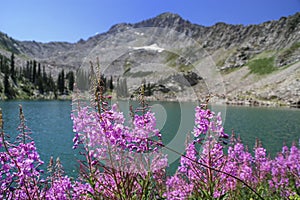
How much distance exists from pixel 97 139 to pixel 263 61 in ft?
513

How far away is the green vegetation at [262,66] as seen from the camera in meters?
133

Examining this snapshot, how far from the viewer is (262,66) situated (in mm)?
140000

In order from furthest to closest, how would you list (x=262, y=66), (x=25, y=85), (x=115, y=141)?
(x=262, y=66), (x=25, y=85), (x=115, y=141)

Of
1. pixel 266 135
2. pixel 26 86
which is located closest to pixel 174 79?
pixel 26 86

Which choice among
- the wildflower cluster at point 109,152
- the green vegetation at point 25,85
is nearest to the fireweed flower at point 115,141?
the wildflower cluster at point 109,152

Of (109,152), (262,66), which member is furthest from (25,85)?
(109,152)

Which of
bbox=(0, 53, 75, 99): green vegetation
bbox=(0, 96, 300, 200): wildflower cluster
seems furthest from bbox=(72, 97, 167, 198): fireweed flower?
bbox=(0, 53, 75, 99): green vegetation

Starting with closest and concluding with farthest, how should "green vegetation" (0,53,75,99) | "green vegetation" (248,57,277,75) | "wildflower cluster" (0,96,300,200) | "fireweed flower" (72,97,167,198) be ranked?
"fireweed flower" (72,97,167,198) → "wildflower cluster" (0,96,300,200) → "green vegetation" (0,53,75,99) → "green vegetation" (248,57,277,75)

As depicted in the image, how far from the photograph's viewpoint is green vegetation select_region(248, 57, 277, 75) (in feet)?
436

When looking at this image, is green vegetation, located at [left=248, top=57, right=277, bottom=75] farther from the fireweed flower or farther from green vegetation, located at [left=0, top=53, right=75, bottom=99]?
the fireweed flower

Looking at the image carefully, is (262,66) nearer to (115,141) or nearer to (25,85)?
(25,85)

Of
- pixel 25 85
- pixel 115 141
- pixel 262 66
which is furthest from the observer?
pixel 262 66

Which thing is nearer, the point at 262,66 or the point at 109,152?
the point at 109,152

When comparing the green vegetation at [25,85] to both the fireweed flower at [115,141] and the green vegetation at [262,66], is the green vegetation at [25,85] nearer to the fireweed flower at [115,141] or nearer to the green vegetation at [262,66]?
the green vegetation at [262,66]
